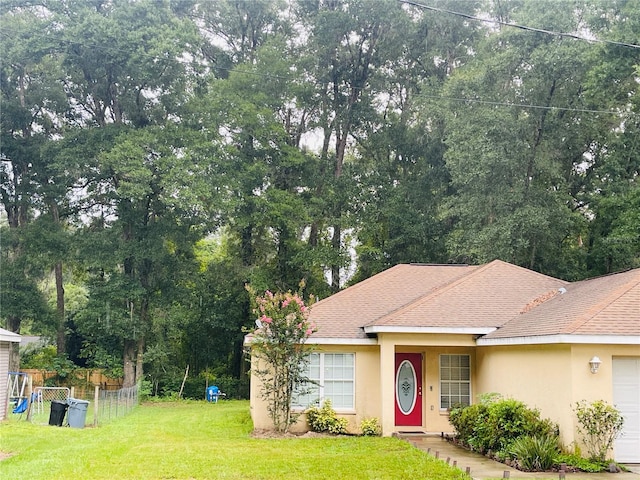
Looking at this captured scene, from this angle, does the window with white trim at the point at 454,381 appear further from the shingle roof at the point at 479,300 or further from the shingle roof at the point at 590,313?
the shingle roof at the point at 590,313

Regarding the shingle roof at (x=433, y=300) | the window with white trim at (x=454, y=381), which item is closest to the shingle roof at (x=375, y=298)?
the shingle roof at (x=433, y=300)

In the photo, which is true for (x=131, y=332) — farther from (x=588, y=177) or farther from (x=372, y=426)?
(x=588, y=177)

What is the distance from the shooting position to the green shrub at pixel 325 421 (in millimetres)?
16234

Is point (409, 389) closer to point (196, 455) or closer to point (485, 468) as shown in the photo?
point (485, 468)

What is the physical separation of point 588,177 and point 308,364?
19.0 m

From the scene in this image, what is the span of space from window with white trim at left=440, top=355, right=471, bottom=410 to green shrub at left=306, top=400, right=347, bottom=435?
2.72 meters

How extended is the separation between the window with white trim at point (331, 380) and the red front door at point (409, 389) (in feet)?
4.05

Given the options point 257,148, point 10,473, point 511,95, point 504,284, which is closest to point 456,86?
point 511,95

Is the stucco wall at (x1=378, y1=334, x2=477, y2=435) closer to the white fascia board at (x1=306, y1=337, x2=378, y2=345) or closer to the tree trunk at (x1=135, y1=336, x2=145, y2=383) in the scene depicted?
the white fascia board at (x1=306, y1=337, x2=378, y2=345)

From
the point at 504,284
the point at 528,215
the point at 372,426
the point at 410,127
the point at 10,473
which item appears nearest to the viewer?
the point at 10,473

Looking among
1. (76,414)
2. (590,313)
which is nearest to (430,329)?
(590,313)

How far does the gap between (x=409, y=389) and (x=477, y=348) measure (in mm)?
2003

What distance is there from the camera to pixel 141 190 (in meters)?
29.0

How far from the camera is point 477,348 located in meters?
16.9
